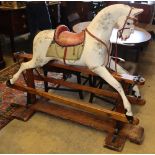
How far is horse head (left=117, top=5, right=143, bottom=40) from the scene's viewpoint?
164 centimetres

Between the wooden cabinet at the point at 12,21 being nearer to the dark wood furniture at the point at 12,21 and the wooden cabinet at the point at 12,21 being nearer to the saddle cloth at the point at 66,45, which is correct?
the dark wood furniture at the point at 12,21

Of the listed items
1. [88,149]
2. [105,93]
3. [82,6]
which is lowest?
[88,149]

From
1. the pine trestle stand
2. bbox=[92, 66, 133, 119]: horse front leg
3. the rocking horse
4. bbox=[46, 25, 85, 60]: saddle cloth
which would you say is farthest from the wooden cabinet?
bbox=[92, 66, 133, 119]: horse front leg

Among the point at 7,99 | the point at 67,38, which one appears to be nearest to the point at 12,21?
the point at 7,99

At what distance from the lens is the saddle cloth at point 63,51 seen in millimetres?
1860

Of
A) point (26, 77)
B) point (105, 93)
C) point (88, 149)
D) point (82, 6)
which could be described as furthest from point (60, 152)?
point (82, 6)

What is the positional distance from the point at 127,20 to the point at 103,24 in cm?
19

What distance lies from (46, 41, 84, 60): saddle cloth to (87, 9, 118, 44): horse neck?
0.16 metres

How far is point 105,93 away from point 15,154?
0.95 metres

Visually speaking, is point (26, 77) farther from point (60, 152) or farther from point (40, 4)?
point (40, 4)

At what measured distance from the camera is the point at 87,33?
1847 mm

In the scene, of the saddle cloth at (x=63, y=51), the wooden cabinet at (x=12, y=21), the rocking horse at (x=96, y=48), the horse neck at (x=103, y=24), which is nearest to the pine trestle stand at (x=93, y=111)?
the rocking horse at (x=96, y=48)

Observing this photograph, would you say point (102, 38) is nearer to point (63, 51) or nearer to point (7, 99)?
point (63, 51)

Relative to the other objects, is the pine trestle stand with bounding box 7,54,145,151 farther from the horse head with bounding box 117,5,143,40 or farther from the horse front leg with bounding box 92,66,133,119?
the horse head with bounding box 117,5,143,40
